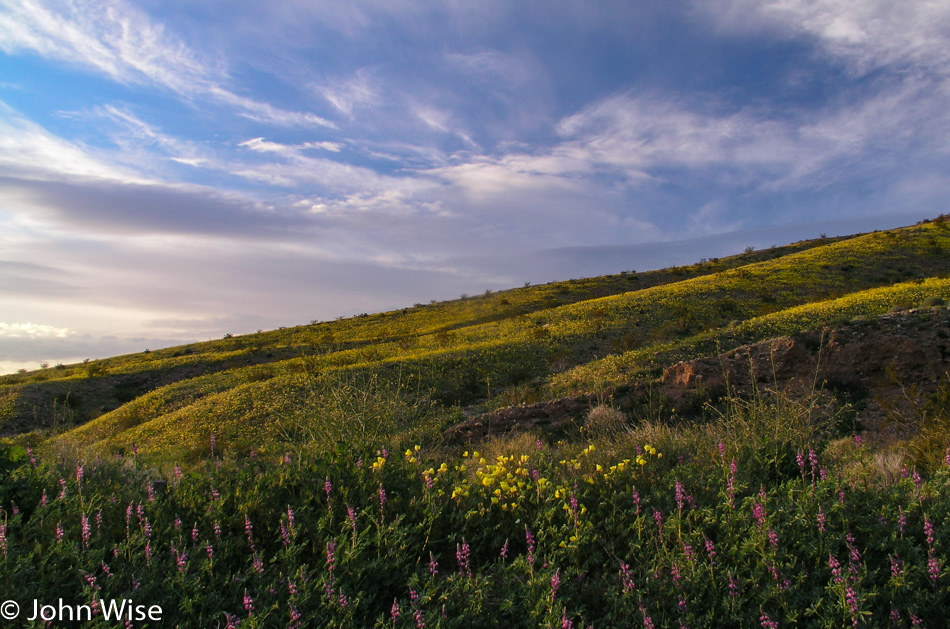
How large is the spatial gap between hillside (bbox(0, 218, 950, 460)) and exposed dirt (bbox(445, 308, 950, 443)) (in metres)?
0.92

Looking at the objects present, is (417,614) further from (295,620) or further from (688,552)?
(688,552)

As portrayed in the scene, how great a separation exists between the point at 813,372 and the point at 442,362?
1341 cm

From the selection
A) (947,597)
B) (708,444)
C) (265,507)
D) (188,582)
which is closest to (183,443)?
(265,507)

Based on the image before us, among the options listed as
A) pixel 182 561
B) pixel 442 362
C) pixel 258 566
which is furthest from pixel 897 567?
pixel 442 362

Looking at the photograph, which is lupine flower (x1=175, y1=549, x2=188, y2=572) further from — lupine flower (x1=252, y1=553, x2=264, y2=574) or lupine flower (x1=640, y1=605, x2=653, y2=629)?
lupine flower (x1=640, y1=605, x2=653, y2=629)

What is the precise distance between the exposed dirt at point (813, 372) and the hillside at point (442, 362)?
92cm

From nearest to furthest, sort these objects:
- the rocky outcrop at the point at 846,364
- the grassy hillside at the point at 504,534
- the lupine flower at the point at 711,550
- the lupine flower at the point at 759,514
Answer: the grassy hillside at the point at 504,534 → the lupine flower at the point at 711,550 → the lupine flower at the point at 759,514 → the rocky outcrop at the point at 846,364

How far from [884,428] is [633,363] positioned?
26.7 ft

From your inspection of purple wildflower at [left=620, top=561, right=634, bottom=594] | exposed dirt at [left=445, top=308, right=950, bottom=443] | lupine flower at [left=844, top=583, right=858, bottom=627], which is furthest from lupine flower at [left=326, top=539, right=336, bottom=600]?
exposed dirt at [left=445, top=308, right=950, bottom=443]

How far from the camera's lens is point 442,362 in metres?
21.4

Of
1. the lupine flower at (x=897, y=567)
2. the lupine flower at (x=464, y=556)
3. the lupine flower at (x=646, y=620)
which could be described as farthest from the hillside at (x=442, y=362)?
the lupine flower at (x=897, y=567)

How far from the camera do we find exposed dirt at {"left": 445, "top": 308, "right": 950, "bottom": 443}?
11.8 metres

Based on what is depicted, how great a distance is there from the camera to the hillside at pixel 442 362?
13.0 m

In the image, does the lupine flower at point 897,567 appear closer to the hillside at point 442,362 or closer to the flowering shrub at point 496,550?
the flowering shrub at point 496,550
